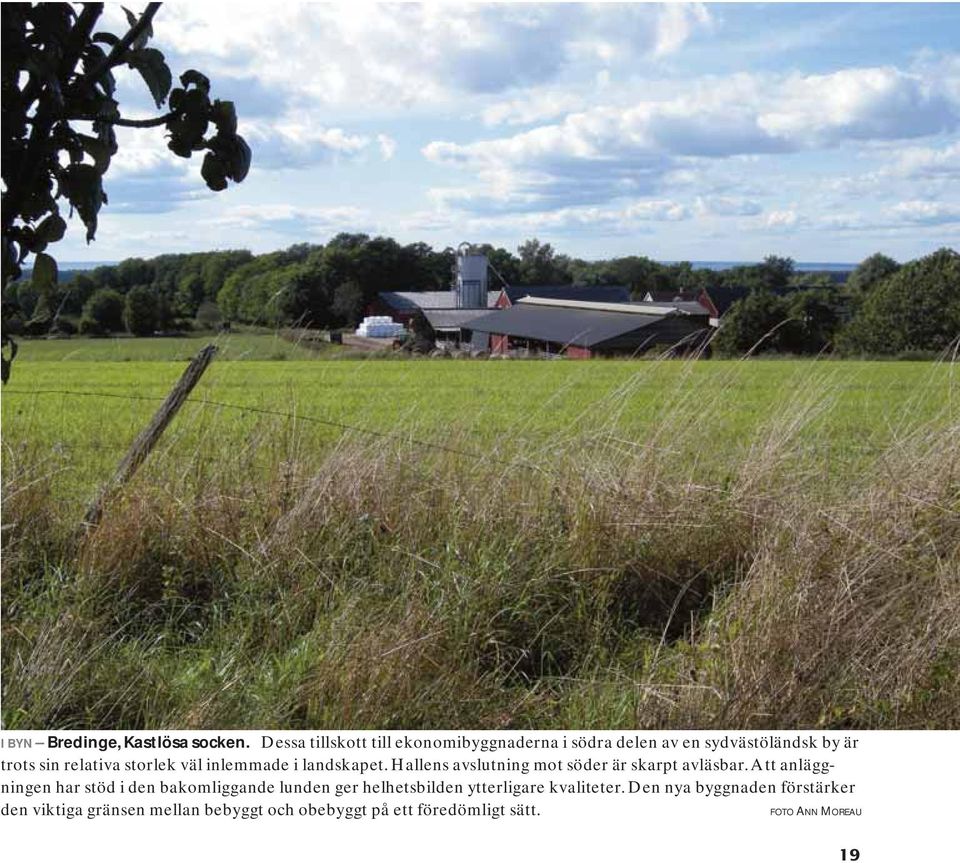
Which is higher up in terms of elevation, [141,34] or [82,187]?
[141,34]

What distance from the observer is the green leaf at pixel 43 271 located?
2.67 m

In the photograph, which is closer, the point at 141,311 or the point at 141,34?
the point at 141,34

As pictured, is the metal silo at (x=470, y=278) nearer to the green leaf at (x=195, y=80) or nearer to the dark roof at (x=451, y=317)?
the dark roof at (x=451, y=317)

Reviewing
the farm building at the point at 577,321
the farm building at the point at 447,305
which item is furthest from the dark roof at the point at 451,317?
the farm building at the point at 577,321

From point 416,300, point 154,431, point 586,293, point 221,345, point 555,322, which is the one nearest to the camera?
point 154,431

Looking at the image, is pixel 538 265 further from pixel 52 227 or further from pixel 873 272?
pixel 873 272

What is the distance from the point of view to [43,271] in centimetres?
267

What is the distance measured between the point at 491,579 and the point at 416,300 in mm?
7284

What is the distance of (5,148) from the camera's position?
2488mm

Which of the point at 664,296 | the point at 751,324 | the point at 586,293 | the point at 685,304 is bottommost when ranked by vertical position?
the point at 751,324

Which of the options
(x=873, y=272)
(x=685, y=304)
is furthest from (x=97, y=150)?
(x=873, y=272)

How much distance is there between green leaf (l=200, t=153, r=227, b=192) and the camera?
2740 mm

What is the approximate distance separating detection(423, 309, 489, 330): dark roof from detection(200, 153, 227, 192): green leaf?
30.9 ft
